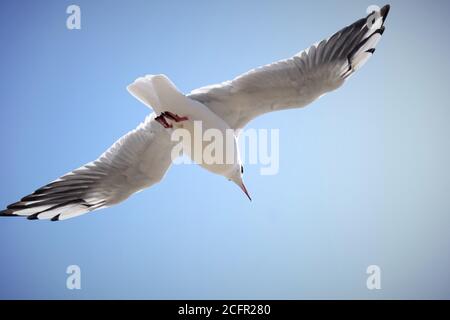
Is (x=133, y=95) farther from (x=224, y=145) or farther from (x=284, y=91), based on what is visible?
(x=284, y=91)

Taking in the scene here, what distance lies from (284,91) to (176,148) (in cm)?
87

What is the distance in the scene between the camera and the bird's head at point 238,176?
4156 mm

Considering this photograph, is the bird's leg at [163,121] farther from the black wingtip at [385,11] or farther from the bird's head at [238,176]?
the black wingtip at [385,11]

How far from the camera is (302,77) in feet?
12.8

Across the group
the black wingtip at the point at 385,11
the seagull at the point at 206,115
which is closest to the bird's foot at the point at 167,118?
the seagull at the point at 206,115

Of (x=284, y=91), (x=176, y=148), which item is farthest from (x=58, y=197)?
(x=284, y=91)

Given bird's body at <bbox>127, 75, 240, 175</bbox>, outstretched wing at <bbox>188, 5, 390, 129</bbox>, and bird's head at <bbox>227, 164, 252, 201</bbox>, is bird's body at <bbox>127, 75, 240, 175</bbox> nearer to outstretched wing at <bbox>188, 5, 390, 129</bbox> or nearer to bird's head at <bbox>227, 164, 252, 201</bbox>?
bird's head at <bbox>227, 164, 252, 201</bbox>

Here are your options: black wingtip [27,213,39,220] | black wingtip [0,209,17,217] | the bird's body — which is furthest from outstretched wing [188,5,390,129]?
black wingtip [0,209,17,217]

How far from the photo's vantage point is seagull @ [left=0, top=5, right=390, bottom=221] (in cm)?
387

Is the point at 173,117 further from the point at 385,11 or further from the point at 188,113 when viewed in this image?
the point at 385,11

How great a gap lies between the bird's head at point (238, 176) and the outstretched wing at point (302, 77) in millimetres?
403

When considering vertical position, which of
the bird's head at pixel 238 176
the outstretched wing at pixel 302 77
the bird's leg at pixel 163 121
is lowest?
the bird's head at pixel 238 176

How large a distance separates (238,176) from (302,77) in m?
0.89

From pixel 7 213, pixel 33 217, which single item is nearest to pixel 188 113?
pixel 33 217
